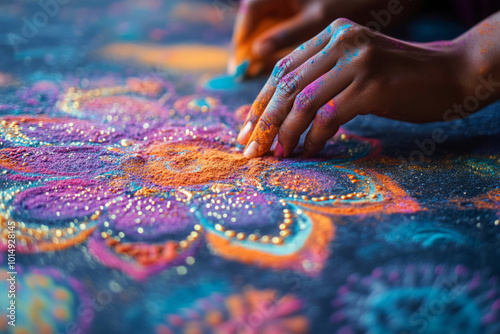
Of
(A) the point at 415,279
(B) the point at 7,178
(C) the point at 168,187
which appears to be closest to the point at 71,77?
(B) the point at 7,178

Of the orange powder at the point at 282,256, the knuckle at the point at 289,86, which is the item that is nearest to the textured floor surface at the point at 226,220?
the orange powder at the point at 282,256

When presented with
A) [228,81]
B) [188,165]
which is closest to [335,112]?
[188,165]

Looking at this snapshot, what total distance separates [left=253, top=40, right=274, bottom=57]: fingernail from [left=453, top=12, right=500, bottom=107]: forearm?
1.65ft

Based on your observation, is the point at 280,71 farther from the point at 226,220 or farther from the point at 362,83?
the point at 226,220

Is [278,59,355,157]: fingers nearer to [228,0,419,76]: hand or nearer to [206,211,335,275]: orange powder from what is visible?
[206,211,335,275]: orange powder

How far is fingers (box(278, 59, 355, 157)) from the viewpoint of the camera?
704 millimetres

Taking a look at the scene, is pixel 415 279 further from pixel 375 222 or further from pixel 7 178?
pixel 7 178

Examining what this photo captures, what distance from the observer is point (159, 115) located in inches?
35.7

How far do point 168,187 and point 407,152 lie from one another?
456 mm

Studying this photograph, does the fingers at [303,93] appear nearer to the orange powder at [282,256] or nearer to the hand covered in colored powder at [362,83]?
the hand covered in colored powder at [362,83]

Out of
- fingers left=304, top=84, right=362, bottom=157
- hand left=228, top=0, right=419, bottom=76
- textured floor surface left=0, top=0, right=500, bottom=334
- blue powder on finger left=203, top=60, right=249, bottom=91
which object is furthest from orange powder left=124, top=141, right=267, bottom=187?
hand left=228, top=0, right=419, bottom=76

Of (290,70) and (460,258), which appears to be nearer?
(460,258)

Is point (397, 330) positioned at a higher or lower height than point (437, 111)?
lower

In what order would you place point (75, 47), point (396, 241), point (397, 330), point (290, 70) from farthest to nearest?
1. point (75, 47)
2. point (290, 70)
3. point (396, 241)
4. point (397, 330)
